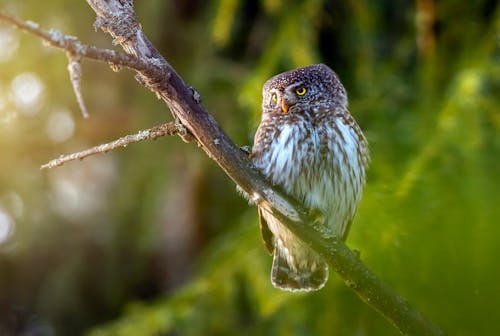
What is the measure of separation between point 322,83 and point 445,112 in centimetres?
50

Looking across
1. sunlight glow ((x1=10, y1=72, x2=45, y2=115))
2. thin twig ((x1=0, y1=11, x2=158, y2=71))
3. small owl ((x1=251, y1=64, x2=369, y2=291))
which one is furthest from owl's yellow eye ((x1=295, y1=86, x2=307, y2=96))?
sunlight glow ((x1=10, y1=72, x2=45, y2=115))

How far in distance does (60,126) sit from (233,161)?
2.94m

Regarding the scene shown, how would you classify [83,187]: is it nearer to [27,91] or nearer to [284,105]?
[27,91]

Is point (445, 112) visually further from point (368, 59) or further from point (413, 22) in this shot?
point (413, 22)

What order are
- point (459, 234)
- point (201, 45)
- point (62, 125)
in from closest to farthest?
point (459, 234)
point (201, 45)
point (62, 125)

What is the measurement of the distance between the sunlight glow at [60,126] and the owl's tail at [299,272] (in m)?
2.11

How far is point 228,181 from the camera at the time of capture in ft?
16.2

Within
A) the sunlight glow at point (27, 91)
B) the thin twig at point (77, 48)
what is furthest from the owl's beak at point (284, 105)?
the sunlight glow at point (27, 91)

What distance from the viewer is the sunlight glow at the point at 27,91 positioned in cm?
442

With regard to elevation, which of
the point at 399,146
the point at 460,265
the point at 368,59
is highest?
the point at 368,59

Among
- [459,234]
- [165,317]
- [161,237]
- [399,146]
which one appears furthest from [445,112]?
[161,237]

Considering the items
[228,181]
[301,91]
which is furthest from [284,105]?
[228,181]

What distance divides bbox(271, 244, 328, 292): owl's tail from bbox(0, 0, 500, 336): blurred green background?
16 centimetres

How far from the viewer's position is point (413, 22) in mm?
4211
